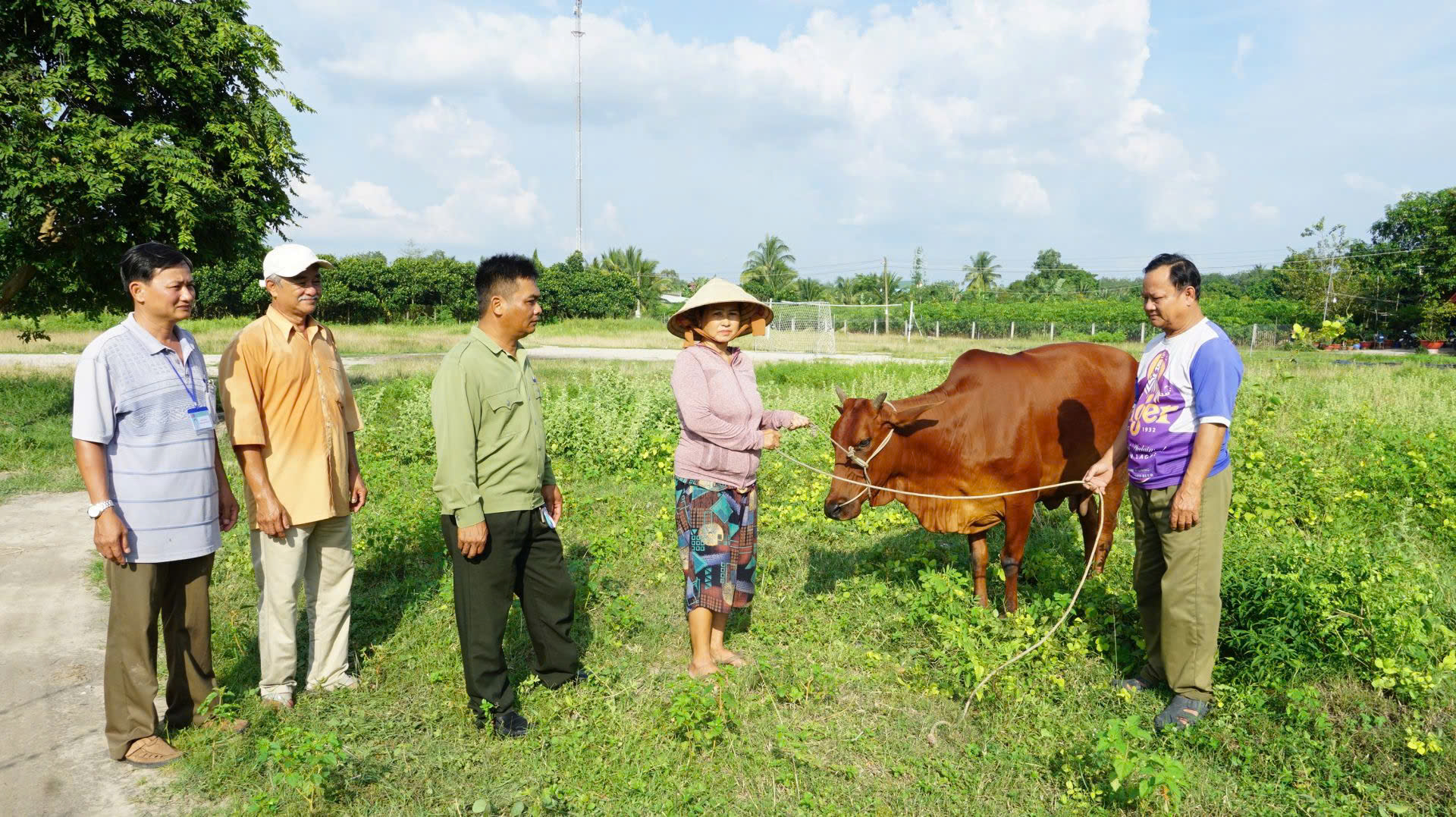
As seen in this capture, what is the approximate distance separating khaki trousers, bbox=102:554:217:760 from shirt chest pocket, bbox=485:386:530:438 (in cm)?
146

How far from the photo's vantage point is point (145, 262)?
356 cm

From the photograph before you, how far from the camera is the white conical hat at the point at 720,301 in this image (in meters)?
4.15

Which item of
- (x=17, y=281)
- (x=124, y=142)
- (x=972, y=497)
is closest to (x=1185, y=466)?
(x=972, y=497)

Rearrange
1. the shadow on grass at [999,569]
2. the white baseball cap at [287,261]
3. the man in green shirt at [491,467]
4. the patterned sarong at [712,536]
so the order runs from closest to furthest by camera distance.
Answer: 1. the man in green shirt at [491,467]
2. the white baseball cap at [287,261]
3. the patterned sarong at [712,536]
4. the shadow on grass at [999,569]

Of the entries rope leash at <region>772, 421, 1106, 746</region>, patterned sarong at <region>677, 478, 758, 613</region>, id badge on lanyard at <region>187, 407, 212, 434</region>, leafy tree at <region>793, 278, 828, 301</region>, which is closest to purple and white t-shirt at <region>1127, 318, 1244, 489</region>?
rope leash at <region>772, 421, 1106, 746</region>

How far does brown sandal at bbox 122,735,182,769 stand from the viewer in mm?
3582

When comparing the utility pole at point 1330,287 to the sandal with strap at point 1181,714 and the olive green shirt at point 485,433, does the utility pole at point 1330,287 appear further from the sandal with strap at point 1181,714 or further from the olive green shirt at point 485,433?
the olive green shirt at point 485,433

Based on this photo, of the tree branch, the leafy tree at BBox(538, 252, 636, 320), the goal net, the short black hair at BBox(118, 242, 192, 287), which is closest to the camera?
the short black hair at BBox(118, 242, 192, 287)

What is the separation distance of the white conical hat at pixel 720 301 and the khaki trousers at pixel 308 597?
1.94 metres

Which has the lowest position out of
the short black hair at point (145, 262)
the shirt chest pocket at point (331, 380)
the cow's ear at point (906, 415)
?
the cow's ear at point (906, 415)

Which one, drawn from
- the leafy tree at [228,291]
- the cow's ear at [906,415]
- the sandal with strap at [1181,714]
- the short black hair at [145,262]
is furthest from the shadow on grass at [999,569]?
the leafy tree at [228,291]

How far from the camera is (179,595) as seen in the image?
3.79 metres

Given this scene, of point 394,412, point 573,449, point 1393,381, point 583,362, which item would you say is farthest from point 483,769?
point 583,362

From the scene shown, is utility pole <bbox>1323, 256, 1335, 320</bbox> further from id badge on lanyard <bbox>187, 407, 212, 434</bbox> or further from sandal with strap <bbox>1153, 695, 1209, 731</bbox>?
id badge on lanyard <bbox>187, 407, 212, 434</bbox>
